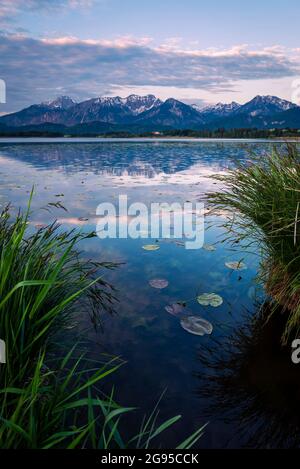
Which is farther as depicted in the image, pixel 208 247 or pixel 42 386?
pixel 208 247

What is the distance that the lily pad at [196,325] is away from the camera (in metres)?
3.45

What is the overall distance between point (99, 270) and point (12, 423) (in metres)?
3.60

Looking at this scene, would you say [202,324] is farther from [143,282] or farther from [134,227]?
[134,227]

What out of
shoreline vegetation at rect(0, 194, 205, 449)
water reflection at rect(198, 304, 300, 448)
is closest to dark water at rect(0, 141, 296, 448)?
water reflection at rect(198, 304, 300, 448)

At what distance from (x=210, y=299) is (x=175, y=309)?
0.51 m

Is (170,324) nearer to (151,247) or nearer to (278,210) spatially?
(278,210)

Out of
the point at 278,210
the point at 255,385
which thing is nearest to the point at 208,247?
the point at 278,210

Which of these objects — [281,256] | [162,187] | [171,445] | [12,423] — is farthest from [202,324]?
[162,187]

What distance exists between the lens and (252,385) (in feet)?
8.93

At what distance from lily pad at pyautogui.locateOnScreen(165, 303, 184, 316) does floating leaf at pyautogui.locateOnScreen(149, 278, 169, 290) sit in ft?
1.69

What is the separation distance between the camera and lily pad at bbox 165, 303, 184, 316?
3812 mm

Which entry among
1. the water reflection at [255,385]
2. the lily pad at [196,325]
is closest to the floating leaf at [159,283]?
the lily pad at [196,325]

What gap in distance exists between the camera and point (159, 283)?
4535mm

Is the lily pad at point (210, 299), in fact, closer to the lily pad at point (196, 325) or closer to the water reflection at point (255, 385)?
the lily pad at point (196, 325)
